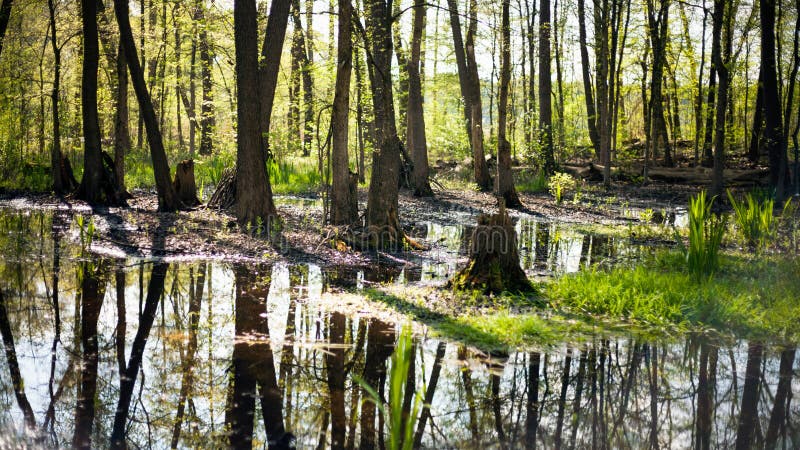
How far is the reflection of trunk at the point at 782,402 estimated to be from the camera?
424 cm

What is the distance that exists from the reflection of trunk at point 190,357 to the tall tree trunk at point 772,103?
12654mm

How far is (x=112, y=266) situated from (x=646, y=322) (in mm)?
6196

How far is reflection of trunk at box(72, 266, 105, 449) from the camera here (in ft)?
12.7

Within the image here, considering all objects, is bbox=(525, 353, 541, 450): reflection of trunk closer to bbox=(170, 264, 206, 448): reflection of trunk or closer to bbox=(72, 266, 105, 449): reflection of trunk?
bbox=(170, 264, 206, 448): reflection of trunk

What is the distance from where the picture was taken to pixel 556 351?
561 cm

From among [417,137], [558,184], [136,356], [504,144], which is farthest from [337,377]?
[558,184]

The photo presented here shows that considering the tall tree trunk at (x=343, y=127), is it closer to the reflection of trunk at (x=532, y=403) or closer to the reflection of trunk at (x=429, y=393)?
the reflection of trunk at (x=429, y=393)

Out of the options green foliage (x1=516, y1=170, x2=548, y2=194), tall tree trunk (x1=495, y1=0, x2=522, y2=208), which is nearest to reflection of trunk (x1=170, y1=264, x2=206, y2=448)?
tall tree trunk (x1=495, y1=0, x2=522, y2=208)

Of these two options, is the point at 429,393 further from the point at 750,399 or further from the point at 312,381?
the point at 750,399

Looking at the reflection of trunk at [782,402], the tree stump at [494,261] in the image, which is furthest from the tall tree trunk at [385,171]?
the reflection of trunk at [782,402]

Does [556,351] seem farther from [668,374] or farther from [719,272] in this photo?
[719,272]

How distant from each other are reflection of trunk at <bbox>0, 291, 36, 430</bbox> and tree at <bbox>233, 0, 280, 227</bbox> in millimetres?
4536

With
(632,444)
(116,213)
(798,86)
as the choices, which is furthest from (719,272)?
(798,86)

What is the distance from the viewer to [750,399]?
4.75 meters
